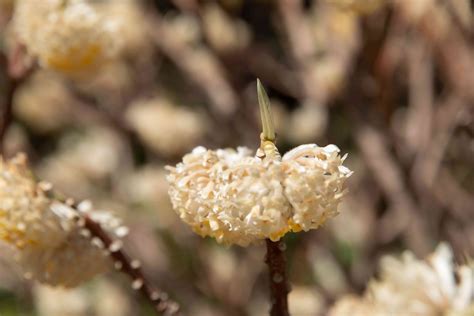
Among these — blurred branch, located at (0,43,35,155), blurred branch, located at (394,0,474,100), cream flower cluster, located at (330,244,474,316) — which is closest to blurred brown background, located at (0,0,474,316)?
blurred branch, located at (394,0,474,100)

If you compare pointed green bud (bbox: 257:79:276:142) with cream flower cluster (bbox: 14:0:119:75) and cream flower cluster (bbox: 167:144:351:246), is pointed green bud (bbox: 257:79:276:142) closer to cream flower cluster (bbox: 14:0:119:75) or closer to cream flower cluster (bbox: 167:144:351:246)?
cream flower cluster (bbox: 167:144:351:246)

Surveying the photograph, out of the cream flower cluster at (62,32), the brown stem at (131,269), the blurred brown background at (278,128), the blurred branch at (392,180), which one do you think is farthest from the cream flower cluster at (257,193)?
the blurred branch at (392,180)

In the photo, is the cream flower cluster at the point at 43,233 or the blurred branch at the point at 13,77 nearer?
the cream flower cluster at the point at 43,233

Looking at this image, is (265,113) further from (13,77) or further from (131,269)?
(13,77)

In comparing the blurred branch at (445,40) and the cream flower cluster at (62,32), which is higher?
the blurred branch at (445,40)

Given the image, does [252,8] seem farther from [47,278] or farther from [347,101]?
[47,278]

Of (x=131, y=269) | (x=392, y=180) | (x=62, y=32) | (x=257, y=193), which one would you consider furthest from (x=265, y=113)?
(x=392, y=180)

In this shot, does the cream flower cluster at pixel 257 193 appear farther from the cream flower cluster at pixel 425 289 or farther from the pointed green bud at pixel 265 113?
the cream flower cluster at pixel 425 289
